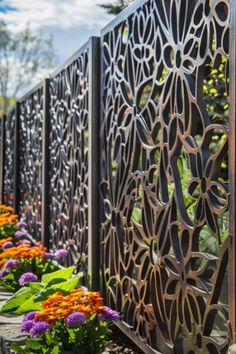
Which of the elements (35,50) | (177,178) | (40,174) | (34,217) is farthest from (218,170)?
(35,50)

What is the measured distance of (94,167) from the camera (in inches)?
194

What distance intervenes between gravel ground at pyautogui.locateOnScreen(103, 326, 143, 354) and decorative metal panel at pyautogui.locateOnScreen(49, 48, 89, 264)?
0.81 metres

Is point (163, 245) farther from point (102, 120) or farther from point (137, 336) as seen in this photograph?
point (102, 120)

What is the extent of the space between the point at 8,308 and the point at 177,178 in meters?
1.96

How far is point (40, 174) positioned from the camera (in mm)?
7883

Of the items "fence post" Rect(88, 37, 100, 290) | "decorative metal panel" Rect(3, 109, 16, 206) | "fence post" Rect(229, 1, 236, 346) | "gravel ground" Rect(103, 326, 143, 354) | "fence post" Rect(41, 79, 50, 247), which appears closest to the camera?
"fence post" Rect(229, 1, 236, 346)

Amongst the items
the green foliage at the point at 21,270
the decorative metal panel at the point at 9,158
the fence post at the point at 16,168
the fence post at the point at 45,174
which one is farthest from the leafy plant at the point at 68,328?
the decorative metal panel at the point at 9,158

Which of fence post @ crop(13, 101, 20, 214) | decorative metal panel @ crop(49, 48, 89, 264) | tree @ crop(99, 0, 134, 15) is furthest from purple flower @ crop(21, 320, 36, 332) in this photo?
fence post @ crop(13, 101, 20, 214)

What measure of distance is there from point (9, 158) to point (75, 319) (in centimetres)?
844

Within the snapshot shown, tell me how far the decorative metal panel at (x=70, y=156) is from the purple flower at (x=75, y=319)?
200 cm

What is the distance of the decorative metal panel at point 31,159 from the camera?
8.08 meters

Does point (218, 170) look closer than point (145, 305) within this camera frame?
Yes

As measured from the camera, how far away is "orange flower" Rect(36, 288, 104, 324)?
10.9 ft

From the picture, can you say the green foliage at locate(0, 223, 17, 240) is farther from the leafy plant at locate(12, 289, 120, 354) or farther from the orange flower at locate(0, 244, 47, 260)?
the leafy plant at locate(12, 289, 120, 354)
